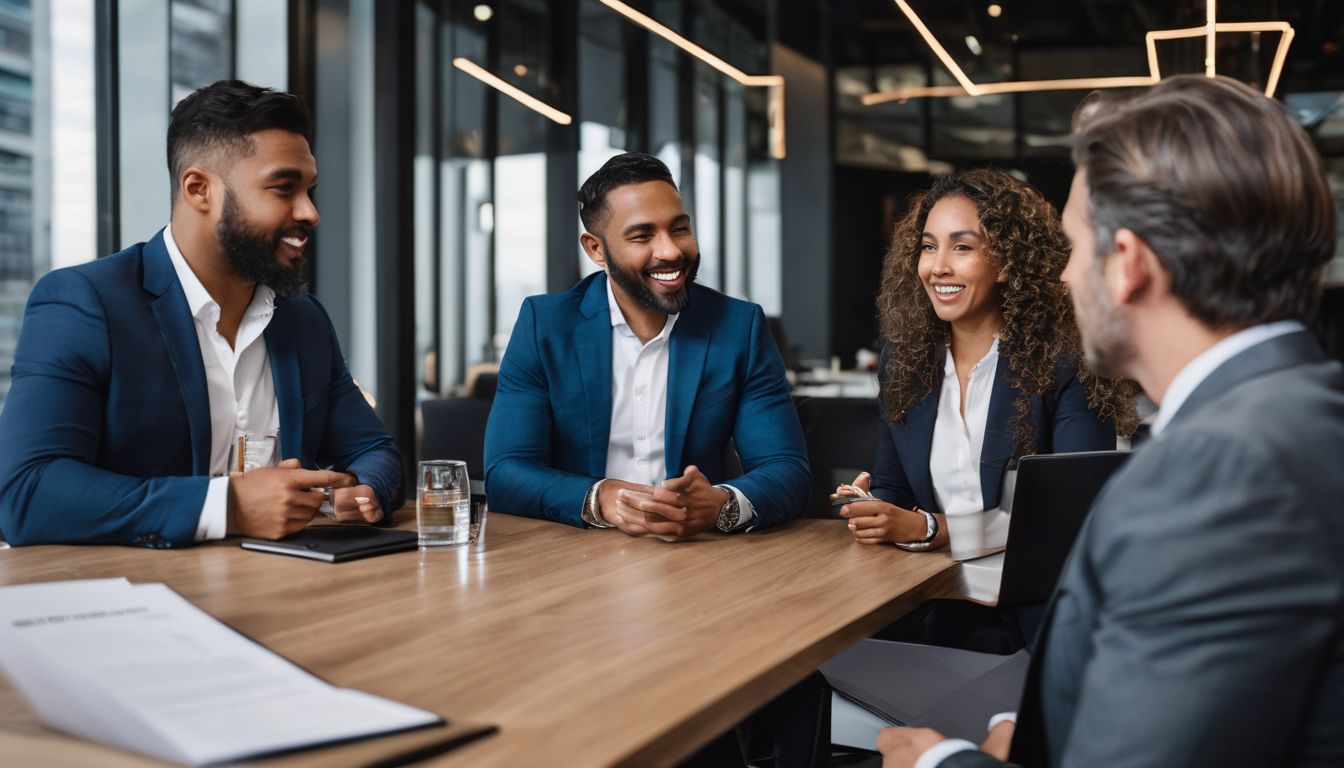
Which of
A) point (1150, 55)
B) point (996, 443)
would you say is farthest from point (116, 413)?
point (1150, 55)

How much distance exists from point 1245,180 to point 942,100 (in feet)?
33.6

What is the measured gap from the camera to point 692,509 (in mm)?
1808

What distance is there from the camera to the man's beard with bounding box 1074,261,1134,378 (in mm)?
1032

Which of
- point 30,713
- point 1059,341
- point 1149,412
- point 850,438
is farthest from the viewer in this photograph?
point 850,438

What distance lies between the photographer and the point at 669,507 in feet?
5.83

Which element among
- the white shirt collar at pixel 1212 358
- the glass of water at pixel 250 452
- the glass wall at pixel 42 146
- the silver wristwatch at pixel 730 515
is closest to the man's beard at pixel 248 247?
the glass of water at pixel 250 452

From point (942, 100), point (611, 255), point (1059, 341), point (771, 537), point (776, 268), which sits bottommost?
point (771, 537)

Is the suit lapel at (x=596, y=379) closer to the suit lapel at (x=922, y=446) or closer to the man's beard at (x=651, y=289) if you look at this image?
the man's beard at (x=651, y=289)

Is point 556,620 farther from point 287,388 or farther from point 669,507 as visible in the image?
point 287,388

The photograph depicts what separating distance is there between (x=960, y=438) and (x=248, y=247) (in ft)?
4.83

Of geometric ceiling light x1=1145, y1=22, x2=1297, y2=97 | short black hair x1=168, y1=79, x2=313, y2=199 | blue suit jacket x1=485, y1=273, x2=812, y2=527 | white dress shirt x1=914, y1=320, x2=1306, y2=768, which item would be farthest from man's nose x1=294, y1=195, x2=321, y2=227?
geometric ceiling light x1=1145, y1=22, x2=1297, y2=97

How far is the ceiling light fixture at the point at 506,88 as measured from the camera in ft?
20.9

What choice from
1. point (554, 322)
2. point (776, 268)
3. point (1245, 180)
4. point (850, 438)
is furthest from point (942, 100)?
point (1245, 180)

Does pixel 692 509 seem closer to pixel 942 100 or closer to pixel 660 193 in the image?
pixel 660 193
